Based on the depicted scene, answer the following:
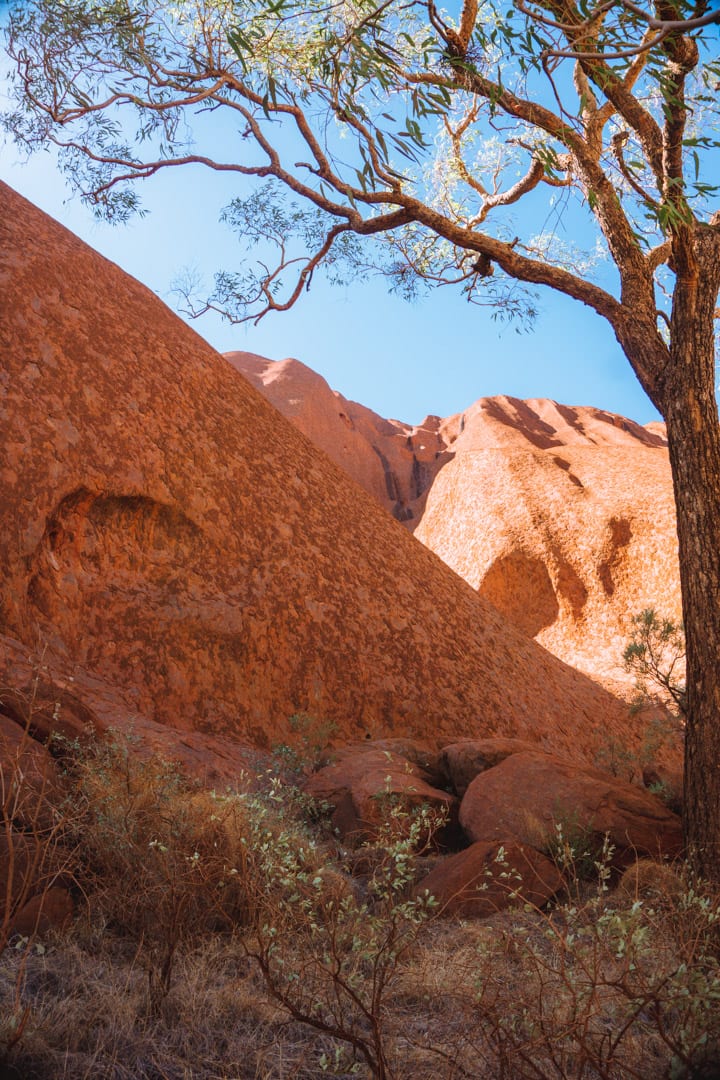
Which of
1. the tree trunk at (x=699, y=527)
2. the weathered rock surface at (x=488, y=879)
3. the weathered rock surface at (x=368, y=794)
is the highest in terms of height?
the tree trunk at (x=699, y=527)

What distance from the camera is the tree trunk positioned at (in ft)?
16.5

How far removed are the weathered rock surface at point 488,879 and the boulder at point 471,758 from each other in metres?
1.76

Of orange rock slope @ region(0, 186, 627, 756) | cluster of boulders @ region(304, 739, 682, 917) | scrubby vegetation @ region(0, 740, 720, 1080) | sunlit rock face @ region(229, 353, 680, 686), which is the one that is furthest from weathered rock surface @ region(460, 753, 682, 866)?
sunlit rock face @ region(229, 353, 680, 686)

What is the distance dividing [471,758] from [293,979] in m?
3.88

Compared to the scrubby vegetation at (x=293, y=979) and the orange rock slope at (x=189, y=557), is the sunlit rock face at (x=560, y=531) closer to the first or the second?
the orange rock slope at (x=189, y=557)

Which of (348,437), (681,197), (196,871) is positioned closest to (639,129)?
(681,197)

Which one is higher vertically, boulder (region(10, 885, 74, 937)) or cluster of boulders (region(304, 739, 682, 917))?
cluster of boulders (region(304, 739, 682, 917))

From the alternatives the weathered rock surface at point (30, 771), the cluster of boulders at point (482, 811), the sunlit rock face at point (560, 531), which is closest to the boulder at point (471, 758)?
the cluster of boulders at point (482, 811)

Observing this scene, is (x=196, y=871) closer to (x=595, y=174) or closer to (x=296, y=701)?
(x=296, y=701)

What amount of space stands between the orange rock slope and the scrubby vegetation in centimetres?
208

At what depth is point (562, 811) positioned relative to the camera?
543cm

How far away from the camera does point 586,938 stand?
13.6 feet

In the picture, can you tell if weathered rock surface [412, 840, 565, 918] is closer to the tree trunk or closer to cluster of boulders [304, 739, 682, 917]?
cluster of boulders [304, 739, 682, 917]

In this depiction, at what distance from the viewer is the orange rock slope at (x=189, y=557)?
22.5ft
